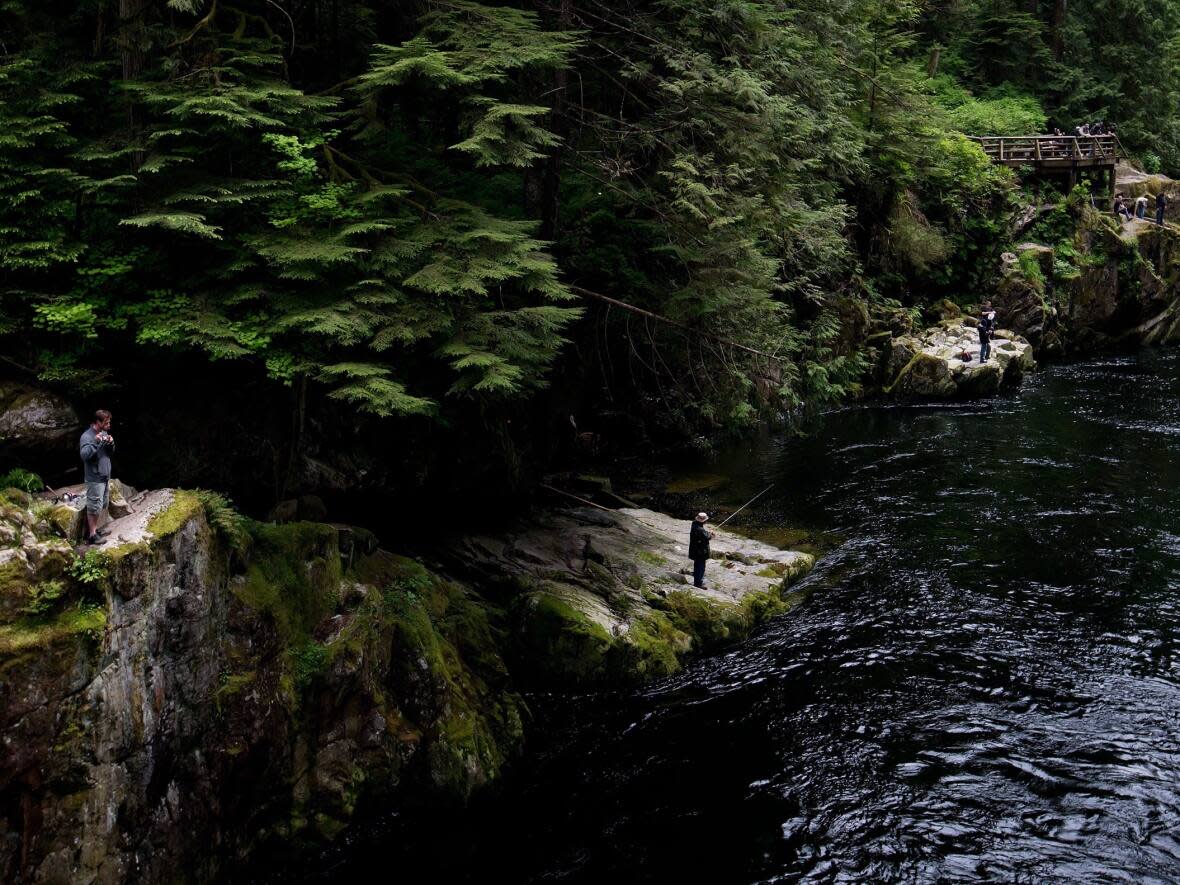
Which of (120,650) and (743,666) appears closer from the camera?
(120,650)

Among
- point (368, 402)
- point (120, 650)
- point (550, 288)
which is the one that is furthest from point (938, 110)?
point (120, 650)

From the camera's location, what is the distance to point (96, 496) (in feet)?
31.0

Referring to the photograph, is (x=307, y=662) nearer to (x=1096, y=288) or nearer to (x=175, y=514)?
(x=175, y=514)

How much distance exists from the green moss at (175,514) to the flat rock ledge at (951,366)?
25.9m

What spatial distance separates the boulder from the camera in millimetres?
10828

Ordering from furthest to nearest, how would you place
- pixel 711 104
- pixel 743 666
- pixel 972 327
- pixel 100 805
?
pixel 972 327
pixel 711 104
pixel 743 666
pixel 100 805

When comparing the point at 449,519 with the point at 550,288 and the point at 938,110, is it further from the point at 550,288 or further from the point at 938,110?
the point at 938,110

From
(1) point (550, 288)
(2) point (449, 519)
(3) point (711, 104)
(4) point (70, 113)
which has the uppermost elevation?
(3) point (711, 104)

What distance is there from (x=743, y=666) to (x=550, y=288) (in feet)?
23.6

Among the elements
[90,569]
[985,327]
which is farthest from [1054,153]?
[90,569]

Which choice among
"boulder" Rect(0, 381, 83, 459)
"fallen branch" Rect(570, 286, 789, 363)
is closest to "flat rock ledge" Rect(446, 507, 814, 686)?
"fallen branch" Rect(570, 286, 789, 363)

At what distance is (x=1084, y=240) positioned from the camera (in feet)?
120

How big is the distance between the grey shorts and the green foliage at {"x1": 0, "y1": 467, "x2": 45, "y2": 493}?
161cm

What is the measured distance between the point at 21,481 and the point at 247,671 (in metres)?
3.73
